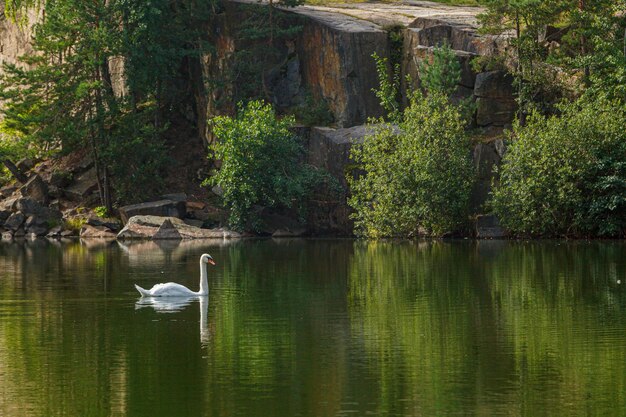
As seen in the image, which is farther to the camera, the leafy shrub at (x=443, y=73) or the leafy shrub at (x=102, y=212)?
the leafy shrub at (x=102, y=212)

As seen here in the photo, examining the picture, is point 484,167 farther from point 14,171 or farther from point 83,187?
point 14,171

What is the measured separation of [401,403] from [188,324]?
426 inches

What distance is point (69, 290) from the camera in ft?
124

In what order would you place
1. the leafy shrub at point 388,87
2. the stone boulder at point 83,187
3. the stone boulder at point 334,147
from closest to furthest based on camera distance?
the stone boulder at point 334,147, the leafy shrub at point 388,87, the stone boulder at point 83,187

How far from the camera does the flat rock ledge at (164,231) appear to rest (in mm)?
67000

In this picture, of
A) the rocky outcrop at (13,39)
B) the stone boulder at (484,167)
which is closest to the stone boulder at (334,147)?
the stone boulder at (484,167)

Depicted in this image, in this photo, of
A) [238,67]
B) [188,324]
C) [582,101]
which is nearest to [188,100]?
[238,67]

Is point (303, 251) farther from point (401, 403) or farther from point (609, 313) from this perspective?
point (401, 403)

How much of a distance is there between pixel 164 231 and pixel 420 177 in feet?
50.6

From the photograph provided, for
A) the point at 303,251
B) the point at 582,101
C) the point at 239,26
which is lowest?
the point at 303,251

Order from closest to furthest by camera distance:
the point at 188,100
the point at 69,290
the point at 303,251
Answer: the point at 69,290, the point at 303,251, the point at 188,100

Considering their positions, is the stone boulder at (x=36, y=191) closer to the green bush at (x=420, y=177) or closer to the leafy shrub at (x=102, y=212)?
the leafy shrub at (x=102, y=212)

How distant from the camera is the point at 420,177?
59.7 m

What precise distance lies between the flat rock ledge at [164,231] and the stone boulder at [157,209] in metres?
0.79
